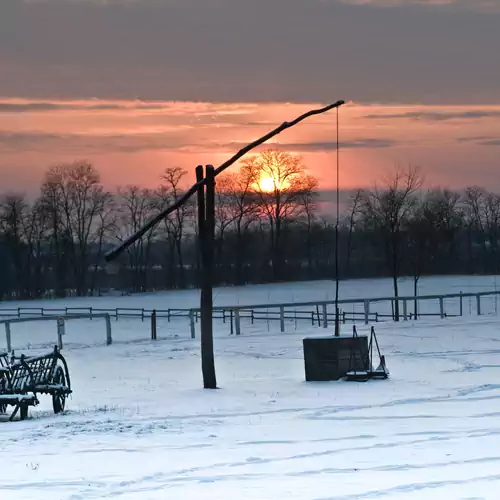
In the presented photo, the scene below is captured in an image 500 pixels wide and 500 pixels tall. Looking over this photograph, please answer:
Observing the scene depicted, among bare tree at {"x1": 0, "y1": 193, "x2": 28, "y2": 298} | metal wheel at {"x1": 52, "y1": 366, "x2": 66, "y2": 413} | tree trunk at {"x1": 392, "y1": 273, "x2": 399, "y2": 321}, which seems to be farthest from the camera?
bare tree at {"x1": 0, "y1": 193, "x2": 28, "y2": 298}

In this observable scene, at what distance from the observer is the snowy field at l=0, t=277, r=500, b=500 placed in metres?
8.57

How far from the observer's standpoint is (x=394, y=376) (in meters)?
17.8

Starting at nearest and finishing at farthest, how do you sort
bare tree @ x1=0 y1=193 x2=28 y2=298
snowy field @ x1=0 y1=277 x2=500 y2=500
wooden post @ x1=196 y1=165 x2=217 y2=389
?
snowy field @ x1=0 y1=277 x2=500 y2=500 < wooden post @ x1=196 y1=165 x2=217 y2=389 < bare tree @ x1=0 y1=193 x2=28 y2=298

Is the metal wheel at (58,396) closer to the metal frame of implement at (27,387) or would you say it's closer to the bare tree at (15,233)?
the metal frame of implement at (27,387)

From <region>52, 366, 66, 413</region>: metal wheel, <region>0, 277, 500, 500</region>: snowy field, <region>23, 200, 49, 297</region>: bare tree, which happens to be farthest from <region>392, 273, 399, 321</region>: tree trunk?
<region>23, 200, 49, 297</region>: bare tree

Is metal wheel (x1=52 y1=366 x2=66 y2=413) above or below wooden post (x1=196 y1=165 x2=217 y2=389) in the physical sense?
below

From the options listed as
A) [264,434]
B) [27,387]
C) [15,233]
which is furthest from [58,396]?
[15,233]

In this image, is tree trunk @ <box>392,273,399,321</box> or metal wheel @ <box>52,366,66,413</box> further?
tree trunk @ <box>392,273,399,321</box>

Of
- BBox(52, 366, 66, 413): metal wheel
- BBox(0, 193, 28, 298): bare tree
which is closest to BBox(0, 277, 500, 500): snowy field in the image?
BBox(52, 366, 66, 413): metal wheel

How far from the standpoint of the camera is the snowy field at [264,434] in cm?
857

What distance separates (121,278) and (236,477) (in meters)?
89.7

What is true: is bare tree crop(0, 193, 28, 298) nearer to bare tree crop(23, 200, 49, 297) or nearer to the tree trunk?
bare tree crop(23, 200, 49, 297)

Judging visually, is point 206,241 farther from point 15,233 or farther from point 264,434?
point 15,233

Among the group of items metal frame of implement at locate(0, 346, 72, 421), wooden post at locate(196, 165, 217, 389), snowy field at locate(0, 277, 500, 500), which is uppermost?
wooden post at locate(196, 165, 217, 389)
